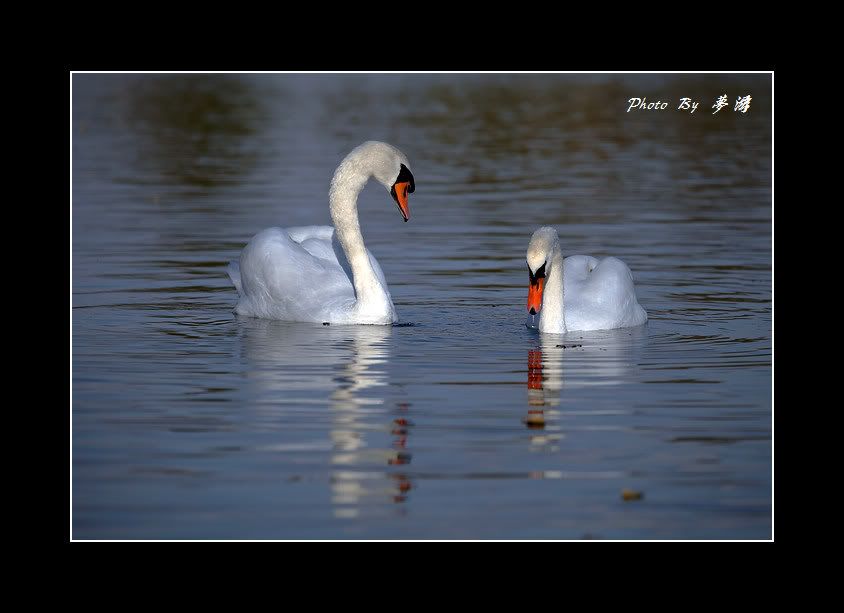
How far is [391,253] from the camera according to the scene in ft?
62.1

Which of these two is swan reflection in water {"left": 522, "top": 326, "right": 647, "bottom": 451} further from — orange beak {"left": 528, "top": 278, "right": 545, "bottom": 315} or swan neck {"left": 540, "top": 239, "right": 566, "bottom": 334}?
orange beak {"left": 528, "top": 278, "right": 545, "bottom": 315}

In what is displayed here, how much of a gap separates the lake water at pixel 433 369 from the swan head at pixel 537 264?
45 cm

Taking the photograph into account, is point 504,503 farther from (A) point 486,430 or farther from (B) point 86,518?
(B) point 86,518

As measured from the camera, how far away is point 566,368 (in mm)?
12523

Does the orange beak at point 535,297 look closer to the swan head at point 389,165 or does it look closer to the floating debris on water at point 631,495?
the swan head at point 389,165

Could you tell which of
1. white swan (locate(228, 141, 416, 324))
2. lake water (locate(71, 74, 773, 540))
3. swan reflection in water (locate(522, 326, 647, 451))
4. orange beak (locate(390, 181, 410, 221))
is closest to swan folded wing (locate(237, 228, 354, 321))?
white swan (locate(228, 141, 416, 324))

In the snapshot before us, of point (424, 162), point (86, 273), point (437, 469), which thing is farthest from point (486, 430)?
point (424, 162)

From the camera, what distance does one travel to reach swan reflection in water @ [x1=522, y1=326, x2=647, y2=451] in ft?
35.0

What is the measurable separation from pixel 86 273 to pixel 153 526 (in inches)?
371

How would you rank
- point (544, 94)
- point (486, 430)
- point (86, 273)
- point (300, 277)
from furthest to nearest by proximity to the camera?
point (544, 94), point (86, 273), point (300, 277), point (486, 430)

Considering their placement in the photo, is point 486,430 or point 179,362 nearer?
point 486,430

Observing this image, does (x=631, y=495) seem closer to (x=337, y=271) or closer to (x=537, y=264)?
(x=537, y=264)

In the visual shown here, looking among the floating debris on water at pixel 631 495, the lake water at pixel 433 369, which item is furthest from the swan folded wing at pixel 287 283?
the floating debris on water at pixel 631 495

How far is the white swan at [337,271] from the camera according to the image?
14.7 meters
